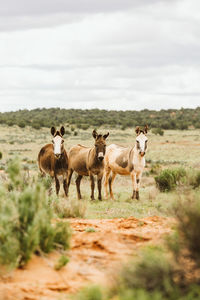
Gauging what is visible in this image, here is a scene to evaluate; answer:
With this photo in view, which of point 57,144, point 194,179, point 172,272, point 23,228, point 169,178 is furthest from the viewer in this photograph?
point 169,178

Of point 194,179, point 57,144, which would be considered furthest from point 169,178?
point 57,144

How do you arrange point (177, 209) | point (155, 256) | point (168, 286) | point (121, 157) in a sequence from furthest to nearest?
point (121, 157)
point (177, 209)
point (155, 256)
point (168, 286)

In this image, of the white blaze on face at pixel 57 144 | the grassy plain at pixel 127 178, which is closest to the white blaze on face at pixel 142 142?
the grassy plain at pixel 127 178

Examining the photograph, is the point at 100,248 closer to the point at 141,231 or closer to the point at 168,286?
the point at 141,231

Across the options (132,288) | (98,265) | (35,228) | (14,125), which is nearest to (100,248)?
(98,265)

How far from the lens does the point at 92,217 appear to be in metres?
11.5

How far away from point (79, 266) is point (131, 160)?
32.0 feet

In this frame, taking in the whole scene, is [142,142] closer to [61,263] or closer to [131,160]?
[131,160]

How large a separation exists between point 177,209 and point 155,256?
1022 millimetres

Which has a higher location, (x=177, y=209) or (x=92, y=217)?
(x=177, y=209)

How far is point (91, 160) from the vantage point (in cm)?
1570

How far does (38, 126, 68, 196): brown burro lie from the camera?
1388cm

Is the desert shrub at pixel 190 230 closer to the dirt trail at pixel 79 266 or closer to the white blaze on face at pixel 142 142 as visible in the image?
the dirt trail at pixel 79 266

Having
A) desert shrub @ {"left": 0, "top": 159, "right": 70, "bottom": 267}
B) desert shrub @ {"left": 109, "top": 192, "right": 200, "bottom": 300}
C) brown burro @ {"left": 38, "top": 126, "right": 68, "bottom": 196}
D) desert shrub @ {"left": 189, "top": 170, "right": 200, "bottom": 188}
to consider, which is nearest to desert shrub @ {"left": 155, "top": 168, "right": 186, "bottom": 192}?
desert shrub @ {"left": 189, "top": 170, "right": 200, "bottom": 188}
